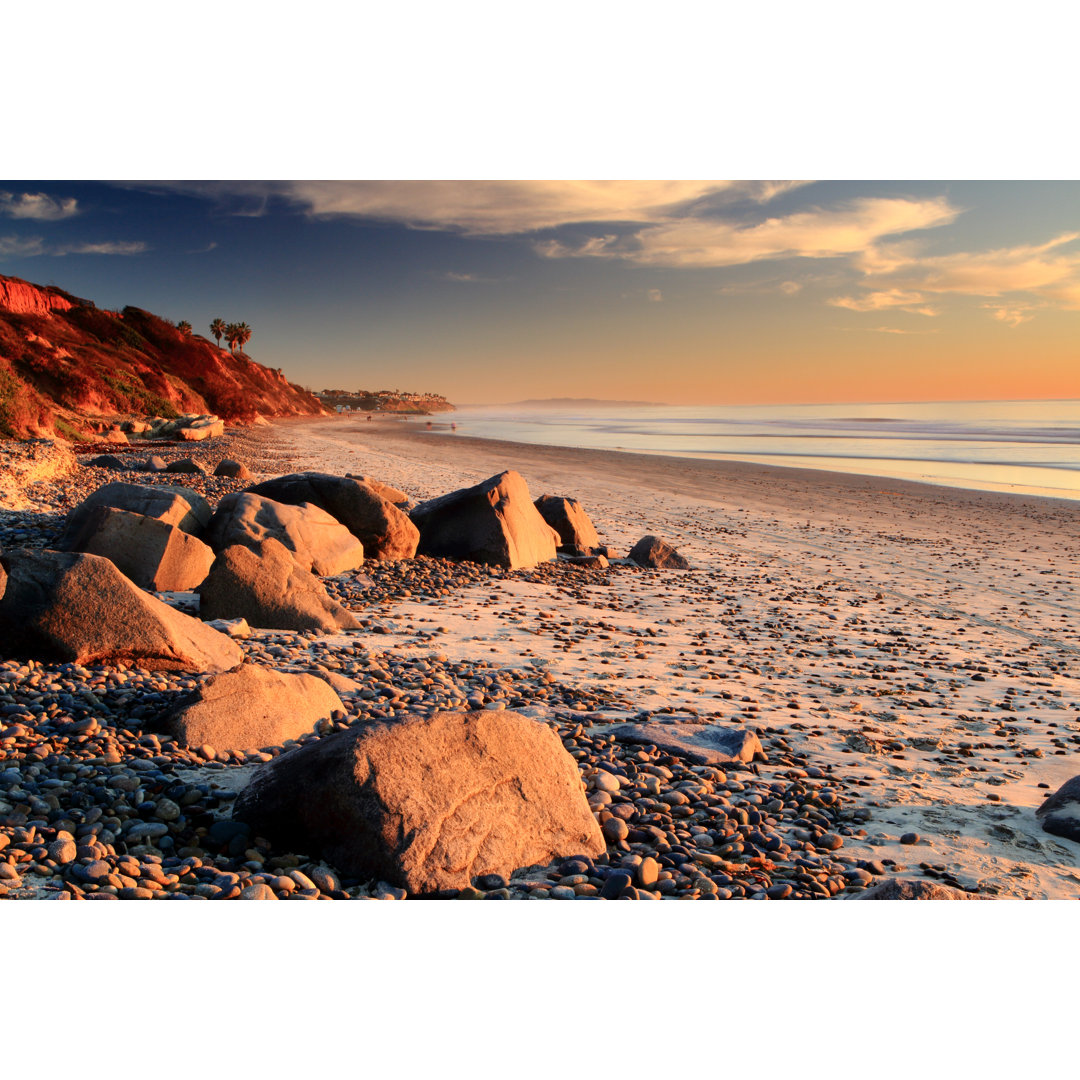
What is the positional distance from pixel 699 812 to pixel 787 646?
174 inches

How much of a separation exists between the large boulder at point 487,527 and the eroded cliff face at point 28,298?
103ft

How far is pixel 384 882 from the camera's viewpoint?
344 centimetres

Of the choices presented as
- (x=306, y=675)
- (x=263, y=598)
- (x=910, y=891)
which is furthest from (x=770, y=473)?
(x=910, y=891)

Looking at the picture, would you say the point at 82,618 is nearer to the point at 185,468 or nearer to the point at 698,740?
the point at 698,740

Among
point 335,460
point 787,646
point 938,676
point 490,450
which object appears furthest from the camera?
point 490,450

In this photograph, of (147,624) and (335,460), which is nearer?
(147,624)

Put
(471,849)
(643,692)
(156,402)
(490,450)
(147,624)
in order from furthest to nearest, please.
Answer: (490,450) → (156,402) → (643,692) → (147,624) → (471,849)

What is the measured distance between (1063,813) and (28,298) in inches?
1786

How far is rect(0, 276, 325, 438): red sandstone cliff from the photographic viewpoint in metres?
22.1

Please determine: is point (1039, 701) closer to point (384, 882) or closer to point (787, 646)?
point (787, 646)

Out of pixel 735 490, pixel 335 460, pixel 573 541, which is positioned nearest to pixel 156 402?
pixel 335 460

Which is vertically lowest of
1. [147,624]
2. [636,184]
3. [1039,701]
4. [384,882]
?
[1039,701]

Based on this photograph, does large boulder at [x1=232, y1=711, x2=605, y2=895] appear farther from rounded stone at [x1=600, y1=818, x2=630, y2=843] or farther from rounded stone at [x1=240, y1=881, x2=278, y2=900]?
rounded stone at [x1=240, y1=881, x2=278, y2=900]

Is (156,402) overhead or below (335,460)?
overhead
